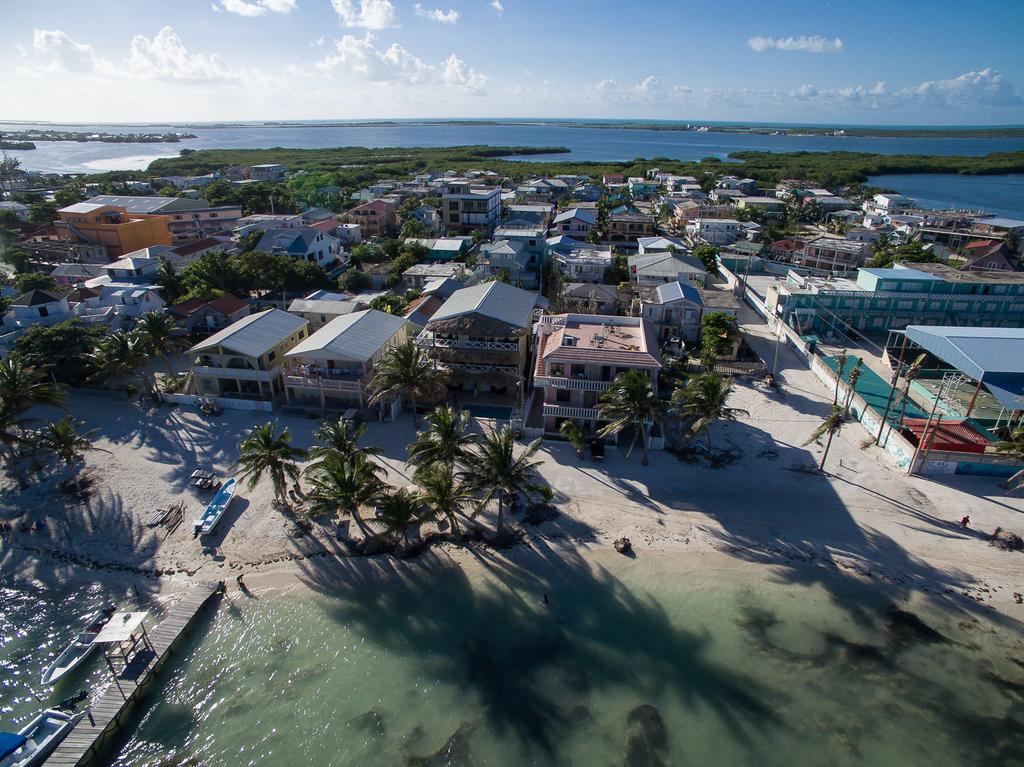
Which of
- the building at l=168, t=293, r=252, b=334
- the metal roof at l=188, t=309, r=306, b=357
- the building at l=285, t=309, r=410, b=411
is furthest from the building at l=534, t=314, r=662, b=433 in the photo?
the building at l=168, t=293, r=252, b=334

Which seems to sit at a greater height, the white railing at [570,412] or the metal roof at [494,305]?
the metal roof at [494,305]

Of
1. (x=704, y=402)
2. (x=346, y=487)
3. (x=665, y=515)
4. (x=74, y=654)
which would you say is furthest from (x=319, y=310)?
(x=665, y=515)

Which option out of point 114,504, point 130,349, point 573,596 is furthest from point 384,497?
point 130,349

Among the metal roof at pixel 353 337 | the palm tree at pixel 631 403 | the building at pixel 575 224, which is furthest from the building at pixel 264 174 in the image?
the palm tree at pixel 631 403

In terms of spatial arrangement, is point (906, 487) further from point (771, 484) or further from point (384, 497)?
point (384, 497)

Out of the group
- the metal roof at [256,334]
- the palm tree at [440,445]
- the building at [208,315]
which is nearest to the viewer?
the palm tree at [440,445]

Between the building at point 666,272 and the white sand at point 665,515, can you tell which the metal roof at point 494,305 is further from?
the building at point 666,272
